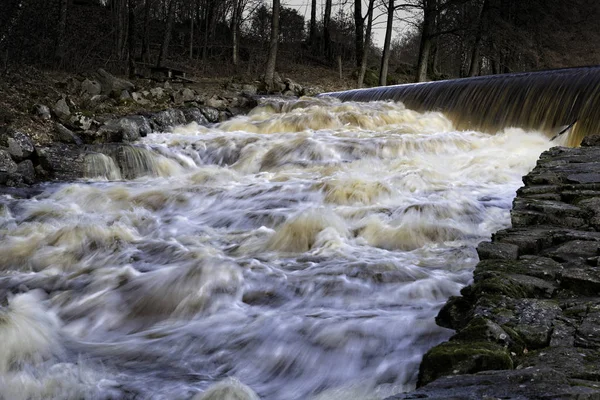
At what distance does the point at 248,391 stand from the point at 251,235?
3.24m

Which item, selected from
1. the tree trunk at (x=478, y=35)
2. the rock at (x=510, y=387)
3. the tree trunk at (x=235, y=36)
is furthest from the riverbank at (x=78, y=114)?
the tree trunk at (x=478, y=35)

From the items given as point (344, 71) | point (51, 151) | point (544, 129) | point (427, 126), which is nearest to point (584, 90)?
point (544, 129)

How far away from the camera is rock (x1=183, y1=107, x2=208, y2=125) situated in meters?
12.8

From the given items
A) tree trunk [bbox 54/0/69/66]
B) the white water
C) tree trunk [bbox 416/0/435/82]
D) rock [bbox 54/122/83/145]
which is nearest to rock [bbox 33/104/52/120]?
rock [bbox 54/122/83/145]

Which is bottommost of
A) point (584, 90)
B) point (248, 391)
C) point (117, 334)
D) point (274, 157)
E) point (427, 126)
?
point (117, 334)

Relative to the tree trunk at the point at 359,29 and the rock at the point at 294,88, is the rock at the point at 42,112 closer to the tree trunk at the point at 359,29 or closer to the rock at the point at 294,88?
the rock at the point at 294,88

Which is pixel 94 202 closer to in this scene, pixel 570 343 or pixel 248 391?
pixel 248 391

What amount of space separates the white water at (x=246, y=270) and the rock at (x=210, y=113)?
3.26m

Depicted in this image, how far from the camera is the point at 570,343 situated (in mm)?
2191

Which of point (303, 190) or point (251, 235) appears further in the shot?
point (303, 190)

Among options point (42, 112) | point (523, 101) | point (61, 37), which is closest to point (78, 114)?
point (42, 112)

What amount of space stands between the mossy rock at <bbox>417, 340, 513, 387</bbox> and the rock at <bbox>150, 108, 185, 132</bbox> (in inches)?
404

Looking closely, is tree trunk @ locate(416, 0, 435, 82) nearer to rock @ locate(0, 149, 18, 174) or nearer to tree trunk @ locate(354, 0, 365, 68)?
tree trunk @ locate(354, 0, 365, 68)

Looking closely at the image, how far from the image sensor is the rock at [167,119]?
1173 cm
